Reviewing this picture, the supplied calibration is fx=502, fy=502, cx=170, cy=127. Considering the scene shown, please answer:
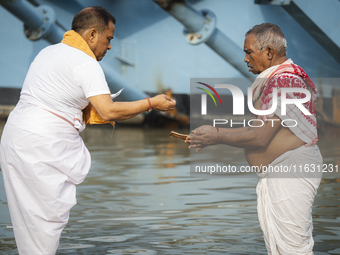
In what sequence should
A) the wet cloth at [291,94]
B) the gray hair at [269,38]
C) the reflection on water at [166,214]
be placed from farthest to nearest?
the reflection on water at [166,214] < the gray hair at [269,38] < the wet cloth at [291,94]

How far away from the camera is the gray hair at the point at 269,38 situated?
2537 mm

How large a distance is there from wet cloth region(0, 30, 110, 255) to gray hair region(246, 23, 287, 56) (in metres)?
0.81

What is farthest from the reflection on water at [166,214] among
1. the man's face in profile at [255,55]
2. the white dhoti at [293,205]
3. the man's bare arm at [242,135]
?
the man's face in profile at [255,55]

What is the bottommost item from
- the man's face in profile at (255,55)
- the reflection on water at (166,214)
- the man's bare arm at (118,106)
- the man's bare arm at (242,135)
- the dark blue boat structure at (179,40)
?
the reflection on water at (166,214)

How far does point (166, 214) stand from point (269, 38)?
8.72 ft

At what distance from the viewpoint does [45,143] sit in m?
2.47

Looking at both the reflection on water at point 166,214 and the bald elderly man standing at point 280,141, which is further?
the reflection on water at point 166,214

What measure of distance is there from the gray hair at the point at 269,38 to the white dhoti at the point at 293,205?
523mm

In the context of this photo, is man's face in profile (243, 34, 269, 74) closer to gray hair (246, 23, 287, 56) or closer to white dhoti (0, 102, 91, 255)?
gray hair (246, 23, 287, 56)

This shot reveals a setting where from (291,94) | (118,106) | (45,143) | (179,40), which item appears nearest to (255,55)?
(291,94)

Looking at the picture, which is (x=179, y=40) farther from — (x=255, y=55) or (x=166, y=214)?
(x=255, y=55)

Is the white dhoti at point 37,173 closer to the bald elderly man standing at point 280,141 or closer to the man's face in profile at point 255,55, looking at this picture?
the bald elderly man standing at point 280,141

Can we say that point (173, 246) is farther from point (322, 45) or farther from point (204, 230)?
point (322, 45)

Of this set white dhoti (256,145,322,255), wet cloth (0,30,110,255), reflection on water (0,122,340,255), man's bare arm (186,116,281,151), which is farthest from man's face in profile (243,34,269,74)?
reflection on water (0,122,340,255)
